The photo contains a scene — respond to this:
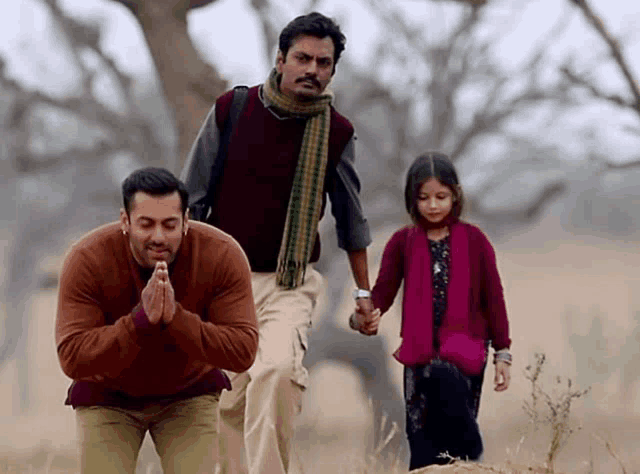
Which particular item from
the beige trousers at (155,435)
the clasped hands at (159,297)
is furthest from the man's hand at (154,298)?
the beige trousers at (155,435)

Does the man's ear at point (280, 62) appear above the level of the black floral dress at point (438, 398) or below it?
above

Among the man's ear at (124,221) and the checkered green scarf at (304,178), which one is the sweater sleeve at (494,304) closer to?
the checkered green scarf at (304,178)

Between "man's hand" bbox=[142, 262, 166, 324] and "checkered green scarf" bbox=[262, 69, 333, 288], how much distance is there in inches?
62.5

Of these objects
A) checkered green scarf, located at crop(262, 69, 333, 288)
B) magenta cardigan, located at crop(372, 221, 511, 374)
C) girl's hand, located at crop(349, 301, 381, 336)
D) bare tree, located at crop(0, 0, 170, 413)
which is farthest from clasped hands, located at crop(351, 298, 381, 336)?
bare tree, located at crop(0, 0, 170, 413)

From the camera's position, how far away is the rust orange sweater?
4.85 m

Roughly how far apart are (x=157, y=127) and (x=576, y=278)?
1677 centimetres

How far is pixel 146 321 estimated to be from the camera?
477cm

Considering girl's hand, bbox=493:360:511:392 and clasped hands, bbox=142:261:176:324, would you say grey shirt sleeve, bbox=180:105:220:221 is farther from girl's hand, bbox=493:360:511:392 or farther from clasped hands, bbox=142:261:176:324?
clasped hands, bbox=142:261:176:324

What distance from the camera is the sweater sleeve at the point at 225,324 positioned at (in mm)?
4867

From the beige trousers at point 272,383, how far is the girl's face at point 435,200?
56cm

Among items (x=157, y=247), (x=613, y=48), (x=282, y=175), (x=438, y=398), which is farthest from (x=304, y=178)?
(x=613, y=48)

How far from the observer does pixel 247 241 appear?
633cm

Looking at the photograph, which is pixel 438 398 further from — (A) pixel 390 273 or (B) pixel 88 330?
(B) pixel 88 330

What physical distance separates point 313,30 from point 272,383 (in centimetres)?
138
